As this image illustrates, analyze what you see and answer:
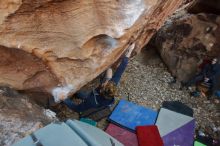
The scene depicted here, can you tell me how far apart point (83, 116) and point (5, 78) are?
1.61m

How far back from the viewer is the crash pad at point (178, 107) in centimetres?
488

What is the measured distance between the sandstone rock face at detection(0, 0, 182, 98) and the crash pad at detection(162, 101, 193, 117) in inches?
81.0

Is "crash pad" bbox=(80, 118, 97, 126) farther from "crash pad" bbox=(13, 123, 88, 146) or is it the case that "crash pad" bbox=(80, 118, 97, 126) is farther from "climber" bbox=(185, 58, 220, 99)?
"crash pad" bbox=(13, 123, 88, 146)

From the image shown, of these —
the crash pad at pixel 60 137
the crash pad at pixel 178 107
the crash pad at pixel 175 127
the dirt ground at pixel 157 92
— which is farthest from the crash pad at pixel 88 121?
the crash pad at pixel 60 137

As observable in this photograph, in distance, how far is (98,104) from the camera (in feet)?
14.5

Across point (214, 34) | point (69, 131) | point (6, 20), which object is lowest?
point (214, 34)

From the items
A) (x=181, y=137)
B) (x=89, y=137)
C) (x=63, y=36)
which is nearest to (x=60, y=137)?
(x=89, y=137)

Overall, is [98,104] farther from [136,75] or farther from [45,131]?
[45,131]

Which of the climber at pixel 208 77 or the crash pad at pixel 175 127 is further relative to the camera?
the climber at pixel 208 77

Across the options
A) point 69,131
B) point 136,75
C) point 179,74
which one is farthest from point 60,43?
point 179,74

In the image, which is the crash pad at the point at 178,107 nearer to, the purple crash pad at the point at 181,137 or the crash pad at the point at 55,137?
the purple crash pad at the point at 181,137

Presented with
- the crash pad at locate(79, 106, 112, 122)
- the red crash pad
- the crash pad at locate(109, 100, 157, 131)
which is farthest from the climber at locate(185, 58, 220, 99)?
the crash pad at locate(79, 106, 112, 122)

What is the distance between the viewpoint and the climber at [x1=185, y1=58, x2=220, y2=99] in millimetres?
5105

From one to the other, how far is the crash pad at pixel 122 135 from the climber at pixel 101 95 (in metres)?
0.36
